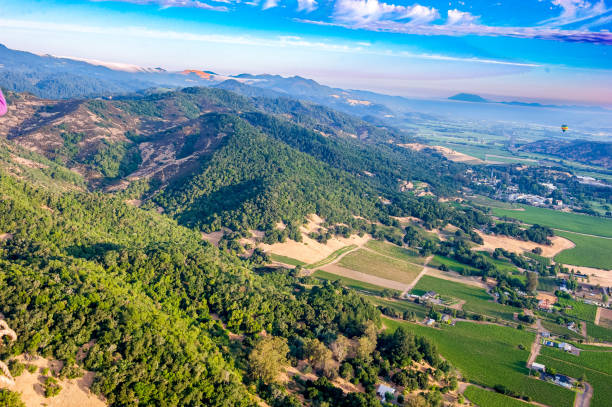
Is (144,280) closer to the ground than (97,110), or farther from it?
closer to the ground

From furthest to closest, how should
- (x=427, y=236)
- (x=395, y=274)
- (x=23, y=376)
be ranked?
(x=427, y=236) < (x=395, y=274) < (x=23, y=376)

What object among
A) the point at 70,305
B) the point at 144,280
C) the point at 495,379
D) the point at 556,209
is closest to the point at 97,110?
the point at 144,280

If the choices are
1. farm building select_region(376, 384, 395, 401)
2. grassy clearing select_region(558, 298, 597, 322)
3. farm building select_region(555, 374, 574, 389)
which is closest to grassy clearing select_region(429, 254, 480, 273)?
grassy clearing select_region(558, 298, 597, 322)

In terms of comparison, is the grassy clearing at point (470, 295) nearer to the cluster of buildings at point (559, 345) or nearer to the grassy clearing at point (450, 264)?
the grassy clearing at point (450, 264)

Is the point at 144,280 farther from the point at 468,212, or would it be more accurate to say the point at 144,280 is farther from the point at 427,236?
the point at 468,212

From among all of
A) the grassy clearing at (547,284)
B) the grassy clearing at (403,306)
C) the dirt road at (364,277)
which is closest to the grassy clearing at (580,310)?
the grassy clearing at (547,284)

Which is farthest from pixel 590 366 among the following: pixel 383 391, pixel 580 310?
pixel 383 391

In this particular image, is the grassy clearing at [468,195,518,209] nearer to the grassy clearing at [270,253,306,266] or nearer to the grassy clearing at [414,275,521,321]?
the grassy clearing at [414,275,521,321]
